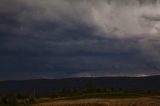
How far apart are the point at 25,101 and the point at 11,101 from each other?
7.46 metres

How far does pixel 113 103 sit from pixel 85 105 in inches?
336

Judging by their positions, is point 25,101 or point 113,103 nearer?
point 113,103

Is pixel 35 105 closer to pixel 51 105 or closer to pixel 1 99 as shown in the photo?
pixel 51 105

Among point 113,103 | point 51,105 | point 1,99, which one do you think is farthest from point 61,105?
point 1,99

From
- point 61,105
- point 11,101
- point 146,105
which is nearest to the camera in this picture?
point 146,105

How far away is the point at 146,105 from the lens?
116688mm

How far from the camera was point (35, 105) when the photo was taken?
124 meters

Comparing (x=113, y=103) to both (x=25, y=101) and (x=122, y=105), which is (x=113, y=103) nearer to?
(x=122, y=105)

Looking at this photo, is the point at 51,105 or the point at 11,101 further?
the point at 11,101

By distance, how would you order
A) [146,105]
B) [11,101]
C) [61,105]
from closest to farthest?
[146,105]
[61,105]
[11,101]

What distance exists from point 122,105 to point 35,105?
20314 mm

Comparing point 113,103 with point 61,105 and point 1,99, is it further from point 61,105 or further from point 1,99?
point 1,99

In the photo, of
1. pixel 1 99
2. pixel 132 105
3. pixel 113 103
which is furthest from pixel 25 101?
pixel 132 105

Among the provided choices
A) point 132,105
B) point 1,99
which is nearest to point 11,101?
point 1,99
